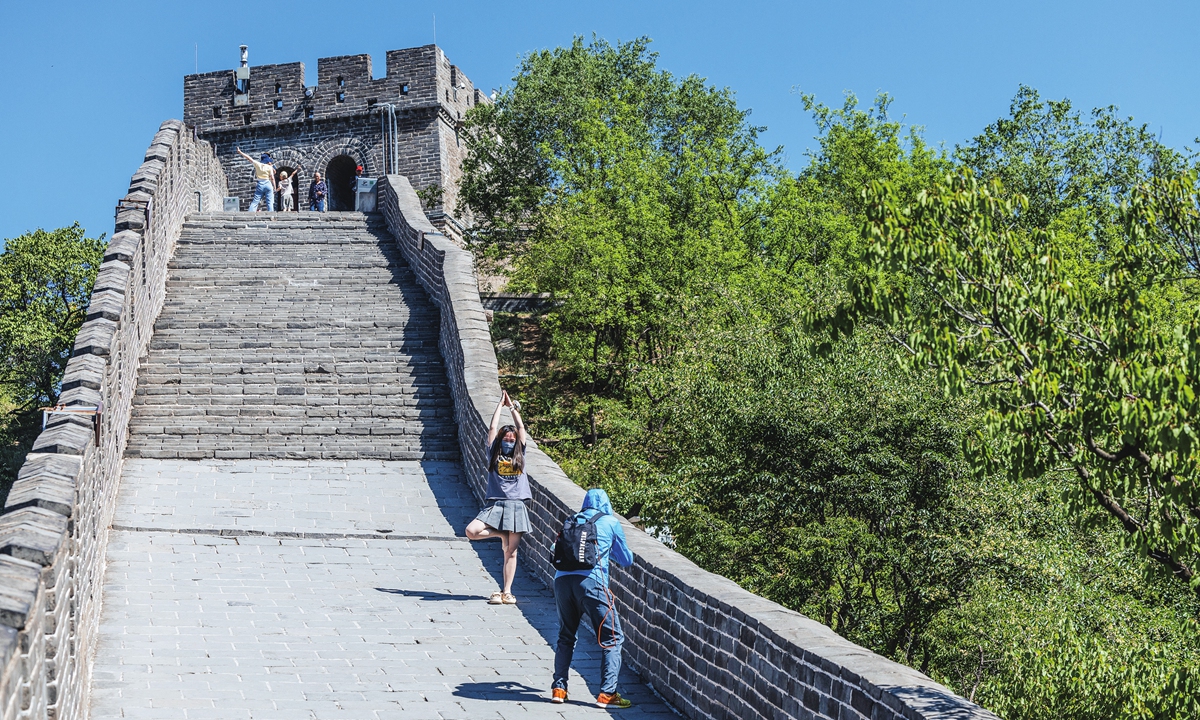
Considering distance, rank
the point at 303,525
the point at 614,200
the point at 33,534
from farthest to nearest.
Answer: the point at 614,200
the point at 303,525
the point at 33,534

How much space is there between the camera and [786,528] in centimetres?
1536

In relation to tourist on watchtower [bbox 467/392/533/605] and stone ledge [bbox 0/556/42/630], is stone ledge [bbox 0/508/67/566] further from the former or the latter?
tourist on watchtower [bbox 467/392/533/605]

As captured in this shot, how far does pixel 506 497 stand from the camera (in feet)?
32.8

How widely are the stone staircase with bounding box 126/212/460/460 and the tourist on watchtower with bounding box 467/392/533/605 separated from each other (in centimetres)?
342

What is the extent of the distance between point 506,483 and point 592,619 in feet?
8.98

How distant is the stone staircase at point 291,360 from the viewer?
44.5 ft

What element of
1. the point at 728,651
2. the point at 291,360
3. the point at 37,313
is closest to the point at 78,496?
the point at 728,651

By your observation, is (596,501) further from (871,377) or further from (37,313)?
(37,313)

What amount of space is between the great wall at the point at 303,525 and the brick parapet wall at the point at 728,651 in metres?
0.02

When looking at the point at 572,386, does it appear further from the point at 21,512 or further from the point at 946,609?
the point at 21,512

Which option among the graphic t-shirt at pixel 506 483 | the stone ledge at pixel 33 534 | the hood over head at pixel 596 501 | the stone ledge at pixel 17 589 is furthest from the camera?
the graphic t-shirt at pixel 506 483

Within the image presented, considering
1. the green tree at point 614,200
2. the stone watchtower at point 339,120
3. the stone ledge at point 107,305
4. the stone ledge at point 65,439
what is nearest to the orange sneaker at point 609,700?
the stone ledge at point 65,439

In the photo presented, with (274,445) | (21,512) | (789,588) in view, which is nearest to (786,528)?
(789,588)

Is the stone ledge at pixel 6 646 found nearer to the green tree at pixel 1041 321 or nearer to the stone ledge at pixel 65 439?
the stone ledge at pixel 65 439
